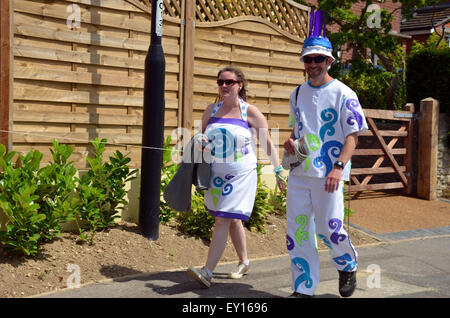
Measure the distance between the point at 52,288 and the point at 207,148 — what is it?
5.65 feet

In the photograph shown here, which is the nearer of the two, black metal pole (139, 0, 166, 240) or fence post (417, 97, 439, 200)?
black metal pole (139, 0, 166, 240)

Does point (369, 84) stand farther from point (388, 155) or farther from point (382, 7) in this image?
point (382, 7)

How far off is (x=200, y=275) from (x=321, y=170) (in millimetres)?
1303

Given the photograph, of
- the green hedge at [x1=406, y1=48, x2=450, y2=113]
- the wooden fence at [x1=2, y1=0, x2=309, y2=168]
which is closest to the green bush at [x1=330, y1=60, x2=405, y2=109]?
the green hedge at [x1=406, y1=48, x2=450, y2=113]

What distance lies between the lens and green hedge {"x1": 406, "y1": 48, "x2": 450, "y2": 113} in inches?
446

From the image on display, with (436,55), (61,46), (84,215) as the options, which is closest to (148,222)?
(84,215)

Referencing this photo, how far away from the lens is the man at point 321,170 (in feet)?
15.2

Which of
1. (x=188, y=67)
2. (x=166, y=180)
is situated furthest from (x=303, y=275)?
(x=188, y=67)

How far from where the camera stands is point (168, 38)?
7766 mm

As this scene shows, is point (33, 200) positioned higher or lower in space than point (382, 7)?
lower

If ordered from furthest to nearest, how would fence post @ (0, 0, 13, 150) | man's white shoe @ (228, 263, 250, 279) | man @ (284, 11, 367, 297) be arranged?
fence post @ (0, 0, 13, 150) < man's white shoe @ (228, 263, 250, 279) < man @ (284, 11, 367, 297)

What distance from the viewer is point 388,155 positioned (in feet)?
34.8

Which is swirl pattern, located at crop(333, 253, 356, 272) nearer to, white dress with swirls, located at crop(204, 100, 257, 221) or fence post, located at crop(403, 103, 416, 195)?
white dress with swirls, located at crop(204, 100, 257, 221)

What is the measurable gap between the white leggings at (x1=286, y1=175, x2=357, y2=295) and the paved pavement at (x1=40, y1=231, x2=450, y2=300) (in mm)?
329
